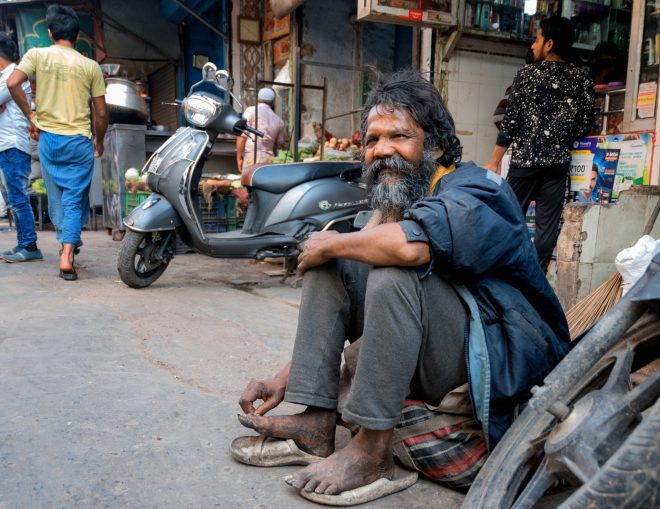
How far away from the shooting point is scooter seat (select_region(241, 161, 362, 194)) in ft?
15.2

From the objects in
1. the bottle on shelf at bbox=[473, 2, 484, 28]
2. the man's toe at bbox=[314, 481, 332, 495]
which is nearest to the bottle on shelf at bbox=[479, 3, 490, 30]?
the bottle on shelf at bbox=[473, 2, 484, 28]

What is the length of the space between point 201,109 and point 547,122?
2.51 meters

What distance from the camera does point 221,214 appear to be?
611 centimetres

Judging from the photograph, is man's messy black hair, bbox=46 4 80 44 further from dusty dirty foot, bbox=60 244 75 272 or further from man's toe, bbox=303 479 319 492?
man's toe, bbox=303 479 319 492

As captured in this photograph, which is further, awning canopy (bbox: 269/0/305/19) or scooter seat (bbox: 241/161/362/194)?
awning canopy (bbox: 269/0/305/19)

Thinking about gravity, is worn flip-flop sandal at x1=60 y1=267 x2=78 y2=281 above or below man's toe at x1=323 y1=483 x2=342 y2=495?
below

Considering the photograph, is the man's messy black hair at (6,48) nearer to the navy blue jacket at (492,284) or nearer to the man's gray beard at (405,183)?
the man's gray beard at (405,183)

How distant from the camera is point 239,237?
4.55 meters

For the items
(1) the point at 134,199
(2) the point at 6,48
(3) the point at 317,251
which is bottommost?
(1) the point at 134,199

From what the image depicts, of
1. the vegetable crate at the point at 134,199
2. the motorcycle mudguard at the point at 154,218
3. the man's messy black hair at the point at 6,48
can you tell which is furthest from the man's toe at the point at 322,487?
the vegetable crate at the point at 134,199

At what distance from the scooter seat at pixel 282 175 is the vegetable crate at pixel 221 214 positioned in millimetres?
1321

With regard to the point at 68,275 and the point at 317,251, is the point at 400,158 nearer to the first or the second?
the point at 317,251

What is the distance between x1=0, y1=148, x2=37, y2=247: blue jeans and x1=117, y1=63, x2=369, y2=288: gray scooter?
4.80ft

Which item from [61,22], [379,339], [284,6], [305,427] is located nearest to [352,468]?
[305,427]
